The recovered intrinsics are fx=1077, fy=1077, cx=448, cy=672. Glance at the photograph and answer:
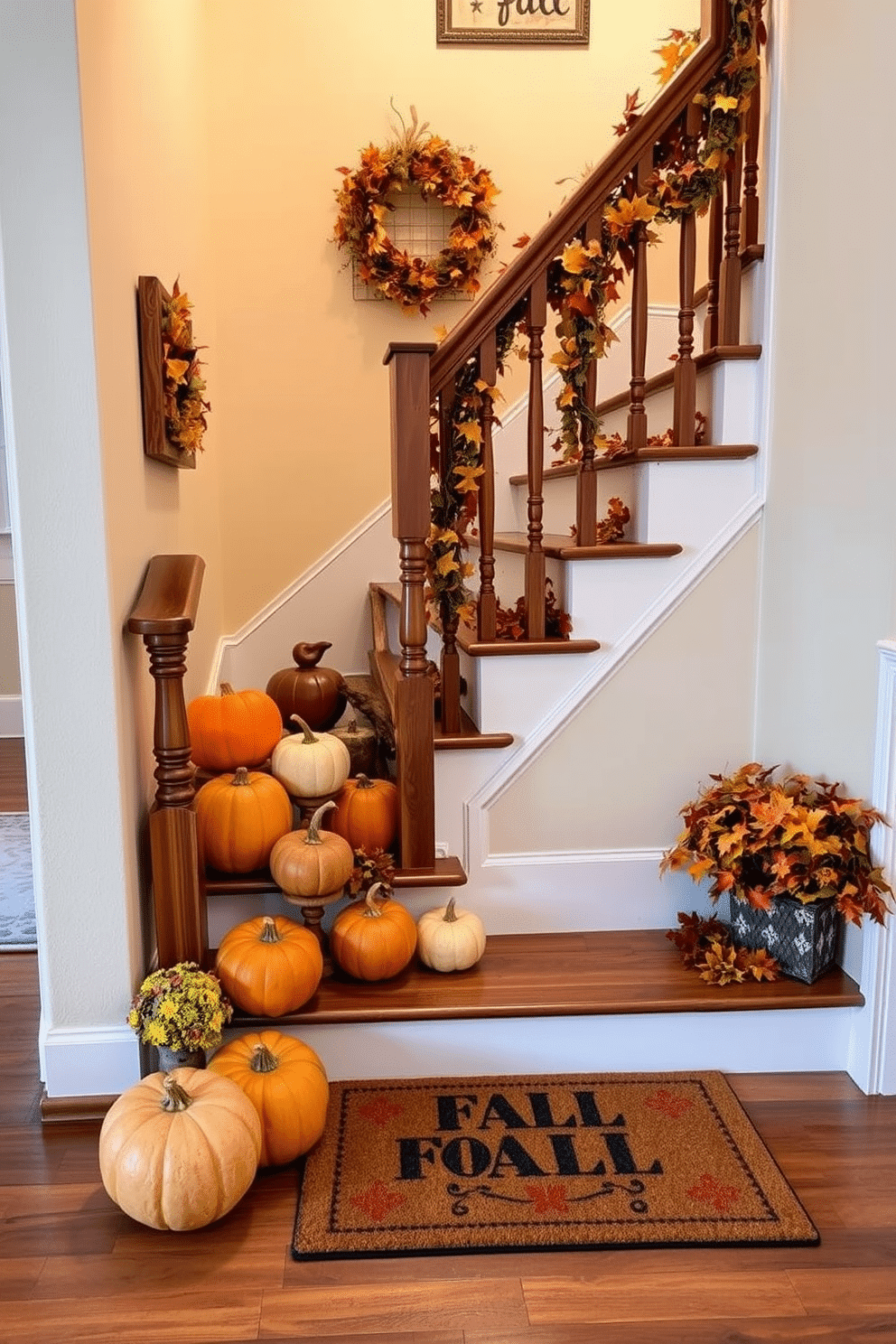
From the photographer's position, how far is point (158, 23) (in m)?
2.89

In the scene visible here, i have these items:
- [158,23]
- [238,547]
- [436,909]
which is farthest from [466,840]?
[158,23]

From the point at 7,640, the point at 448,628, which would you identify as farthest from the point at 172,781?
the point at 7,640

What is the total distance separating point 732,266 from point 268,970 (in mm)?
1995

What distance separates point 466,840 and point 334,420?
2115 mm

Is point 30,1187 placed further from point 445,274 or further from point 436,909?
point 445,274

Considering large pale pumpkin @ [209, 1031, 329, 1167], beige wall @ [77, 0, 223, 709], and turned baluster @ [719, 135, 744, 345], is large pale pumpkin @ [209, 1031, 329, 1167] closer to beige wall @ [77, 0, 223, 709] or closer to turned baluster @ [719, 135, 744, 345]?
beige wall @ [77, 0, 223, 709]

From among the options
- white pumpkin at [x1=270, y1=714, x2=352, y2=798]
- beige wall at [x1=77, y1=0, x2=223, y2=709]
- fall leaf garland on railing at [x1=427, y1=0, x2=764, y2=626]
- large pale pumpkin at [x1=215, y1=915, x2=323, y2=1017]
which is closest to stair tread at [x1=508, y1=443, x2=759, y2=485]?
fall leaf garland on railing at [x1=427, y1=0, x2=764, y2=626]

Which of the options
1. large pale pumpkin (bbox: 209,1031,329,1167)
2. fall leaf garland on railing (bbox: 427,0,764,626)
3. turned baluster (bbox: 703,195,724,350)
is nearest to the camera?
large pale pumpkin (bbox: 209,1031,329,1167)

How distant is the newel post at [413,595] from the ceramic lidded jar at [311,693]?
97 cm

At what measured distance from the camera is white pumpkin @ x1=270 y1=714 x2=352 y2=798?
2.58 meters

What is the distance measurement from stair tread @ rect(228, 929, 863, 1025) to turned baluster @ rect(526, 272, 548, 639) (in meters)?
0.81

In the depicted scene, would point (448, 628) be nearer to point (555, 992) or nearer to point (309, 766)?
point (309, 766)

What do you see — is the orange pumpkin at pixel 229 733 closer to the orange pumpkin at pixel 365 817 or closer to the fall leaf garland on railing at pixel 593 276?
the orange pumpkin at pixel 365 817

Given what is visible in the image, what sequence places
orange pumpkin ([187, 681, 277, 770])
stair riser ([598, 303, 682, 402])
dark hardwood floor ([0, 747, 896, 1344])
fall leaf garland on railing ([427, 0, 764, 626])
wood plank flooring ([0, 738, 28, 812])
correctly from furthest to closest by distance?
1. wood plank flooring ([0, 738, 28, 812])
2. stair riser ([598, 303, 682, 402])
3. orange pumpkin ([187, 681, 277, 770])
4. fall leaf garland on railing ([427, 0, 764, 626])
5. dark hardwood floor ([0, 747, 896, 1344])
